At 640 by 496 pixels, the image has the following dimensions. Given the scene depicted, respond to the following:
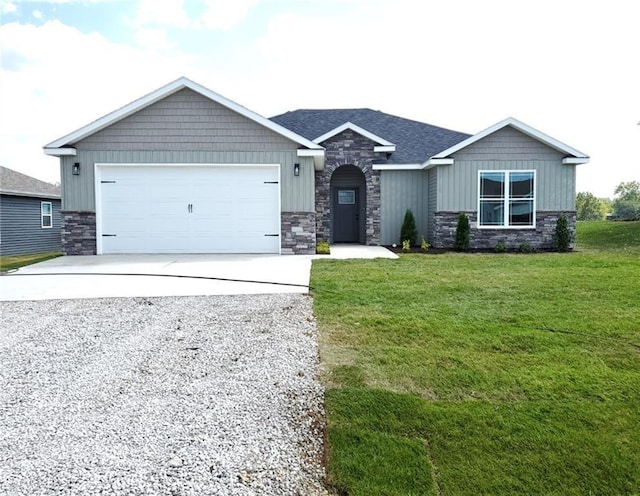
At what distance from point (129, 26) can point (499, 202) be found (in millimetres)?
11120

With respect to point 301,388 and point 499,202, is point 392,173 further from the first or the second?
point 301,388

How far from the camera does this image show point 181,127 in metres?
11.9

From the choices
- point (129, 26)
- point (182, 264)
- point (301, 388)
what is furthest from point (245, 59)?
point (301, 388)

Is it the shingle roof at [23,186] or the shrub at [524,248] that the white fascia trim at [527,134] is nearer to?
the shrub at [524,248]

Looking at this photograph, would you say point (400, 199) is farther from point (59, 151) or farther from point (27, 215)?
point (27, 215)

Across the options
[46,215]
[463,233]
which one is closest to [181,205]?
[463,233]

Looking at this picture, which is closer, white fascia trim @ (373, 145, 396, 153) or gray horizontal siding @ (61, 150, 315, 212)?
gray horizontal siding @ (61, 150, 315, 212)

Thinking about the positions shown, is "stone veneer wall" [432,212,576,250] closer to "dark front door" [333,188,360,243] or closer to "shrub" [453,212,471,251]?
"shrub" [453,212,471,251]

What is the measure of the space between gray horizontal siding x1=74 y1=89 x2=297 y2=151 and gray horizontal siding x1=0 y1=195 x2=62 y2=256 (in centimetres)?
970

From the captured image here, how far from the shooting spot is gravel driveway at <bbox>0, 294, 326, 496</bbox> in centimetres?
228

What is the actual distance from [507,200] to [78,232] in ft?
39.7

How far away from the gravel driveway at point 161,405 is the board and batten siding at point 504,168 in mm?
9544

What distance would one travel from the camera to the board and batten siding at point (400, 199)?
14977 mm

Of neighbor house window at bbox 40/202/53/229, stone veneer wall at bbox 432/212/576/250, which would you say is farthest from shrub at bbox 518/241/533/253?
neighbor house window at bbox 40/202/53/229
